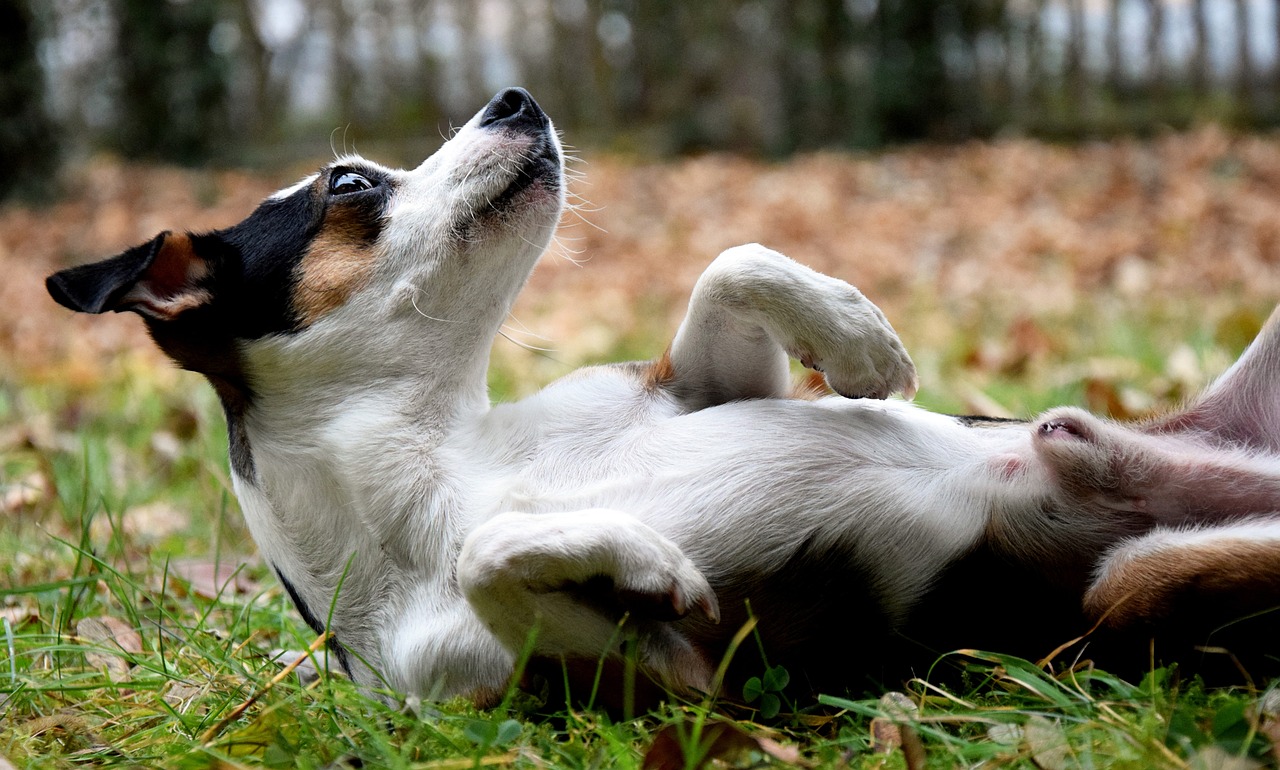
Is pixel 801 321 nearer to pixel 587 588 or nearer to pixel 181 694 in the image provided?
pixel 587 588

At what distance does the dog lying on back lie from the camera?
2.02 metres

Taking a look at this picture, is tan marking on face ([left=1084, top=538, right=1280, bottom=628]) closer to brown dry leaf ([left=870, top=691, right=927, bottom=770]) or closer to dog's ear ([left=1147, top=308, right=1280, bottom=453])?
brown dry leaf ([left=870, top=691, right=927, bottom=770])

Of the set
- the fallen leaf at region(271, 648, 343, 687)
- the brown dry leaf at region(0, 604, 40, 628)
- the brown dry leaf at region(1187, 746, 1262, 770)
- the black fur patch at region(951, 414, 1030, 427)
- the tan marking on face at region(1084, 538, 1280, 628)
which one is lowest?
the fallen leaf at region(271, 648, 343, 687)

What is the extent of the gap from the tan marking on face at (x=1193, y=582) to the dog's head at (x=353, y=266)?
1364mm

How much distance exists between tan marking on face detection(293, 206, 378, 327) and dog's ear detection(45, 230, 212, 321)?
0.72 ft

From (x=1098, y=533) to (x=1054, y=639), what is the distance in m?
0.22

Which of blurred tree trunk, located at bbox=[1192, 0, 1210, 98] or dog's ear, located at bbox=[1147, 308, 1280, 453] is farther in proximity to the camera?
blurred tree trunk, located at bbox=[1192, 0, 1210, 98]

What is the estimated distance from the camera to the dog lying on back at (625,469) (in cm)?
202

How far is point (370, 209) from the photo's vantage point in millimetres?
2594

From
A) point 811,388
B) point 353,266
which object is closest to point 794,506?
point 811,388

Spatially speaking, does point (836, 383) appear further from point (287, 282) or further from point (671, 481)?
point (287, 282)

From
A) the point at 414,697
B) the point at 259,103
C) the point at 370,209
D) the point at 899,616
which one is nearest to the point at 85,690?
the point at 414,697

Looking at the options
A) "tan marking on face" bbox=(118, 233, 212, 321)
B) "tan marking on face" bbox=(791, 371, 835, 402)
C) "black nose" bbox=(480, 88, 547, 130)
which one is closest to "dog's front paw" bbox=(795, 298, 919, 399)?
"tan marking on face" bbox=(791, 371, 835, 402)

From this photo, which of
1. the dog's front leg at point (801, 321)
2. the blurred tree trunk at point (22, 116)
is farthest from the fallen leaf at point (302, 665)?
the blurred tree trunk at point (22, 116)
